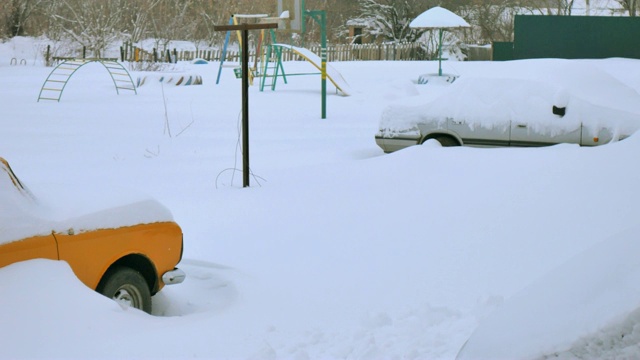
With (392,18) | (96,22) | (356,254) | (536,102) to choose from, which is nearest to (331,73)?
(536,102)

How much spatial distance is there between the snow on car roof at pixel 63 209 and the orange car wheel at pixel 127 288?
1.02 feet

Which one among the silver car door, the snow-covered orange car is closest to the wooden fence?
the silver car door

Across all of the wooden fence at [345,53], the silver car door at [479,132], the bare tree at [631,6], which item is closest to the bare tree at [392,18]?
the wooden fence at [345,53]

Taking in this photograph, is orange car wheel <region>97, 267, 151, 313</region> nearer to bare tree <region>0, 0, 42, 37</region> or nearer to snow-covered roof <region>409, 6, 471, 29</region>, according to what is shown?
snow-covered roof <region>409, 6, 471, 29</region>

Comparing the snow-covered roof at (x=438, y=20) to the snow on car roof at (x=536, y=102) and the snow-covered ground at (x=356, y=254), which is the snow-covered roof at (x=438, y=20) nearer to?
the snow-covered ground at (x=356, y=254)

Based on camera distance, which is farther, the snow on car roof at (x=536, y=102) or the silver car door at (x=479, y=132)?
the silver car door at (x=479, y=132)

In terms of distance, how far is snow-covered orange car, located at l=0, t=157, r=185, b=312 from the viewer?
522 centimetres

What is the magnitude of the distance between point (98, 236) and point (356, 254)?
2.98m

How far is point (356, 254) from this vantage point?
8148 millimetres

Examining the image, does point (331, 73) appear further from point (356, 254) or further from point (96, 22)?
point (356, 254)

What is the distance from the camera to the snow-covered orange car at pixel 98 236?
5219 mm

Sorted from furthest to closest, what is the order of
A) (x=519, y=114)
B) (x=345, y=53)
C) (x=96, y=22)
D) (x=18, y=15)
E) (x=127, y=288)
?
1. (x=18, y=15)
2. (x=345, y=53)
3. (x=96, y=22)
4. (x=519, y=114)
5. (x=127, y=288)

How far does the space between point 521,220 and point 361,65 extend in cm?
2628

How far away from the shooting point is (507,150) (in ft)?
38.6
